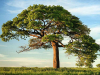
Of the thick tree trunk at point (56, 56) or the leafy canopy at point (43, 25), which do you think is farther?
the thick tree trunk at point (56, 56)

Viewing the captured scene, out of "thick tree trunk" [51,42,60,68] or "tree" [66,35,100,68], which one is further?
"thick tree trunk" [51,42,60,68]

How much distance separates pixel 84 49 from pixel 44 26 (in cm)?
695

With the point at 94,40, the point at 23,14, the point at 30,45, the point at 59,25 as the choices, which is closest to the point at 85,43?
the point at 94,40

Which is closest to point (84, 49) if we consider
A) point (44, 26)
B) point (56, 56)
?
point (56, 56)

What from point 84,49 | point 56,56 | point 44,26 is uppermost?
point 44,26

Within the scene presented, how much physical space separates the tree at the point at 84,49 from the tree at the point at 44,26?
73.0 inches

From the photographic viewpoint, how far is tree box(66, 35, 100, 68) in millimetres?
19938

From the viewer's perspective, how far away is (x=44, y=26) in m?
19.8

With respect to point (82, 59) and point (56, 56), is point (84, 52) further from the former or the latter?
point (56, 56)

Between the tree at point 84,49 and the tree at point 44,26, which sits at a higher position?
the tree at point 44,26

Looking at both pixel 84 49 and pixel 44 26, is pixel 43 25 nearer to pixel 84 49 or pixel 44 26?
pixel 44 26

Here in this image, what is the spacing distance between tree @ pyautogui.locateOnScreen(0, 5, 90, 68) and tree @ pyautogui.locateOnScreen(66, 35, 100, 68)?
186 centimetres

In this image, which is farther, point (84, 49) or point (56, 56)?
point (56, 56)

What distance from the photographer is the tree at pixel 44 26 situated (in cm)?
1883
